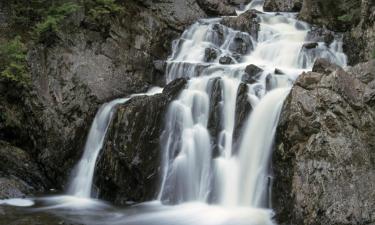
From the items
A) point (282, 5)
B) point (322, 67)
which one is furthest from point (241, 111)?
point (282, 5)

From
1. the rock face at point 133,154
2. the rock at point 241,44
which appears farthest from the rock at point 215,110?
the rock at point 241,44

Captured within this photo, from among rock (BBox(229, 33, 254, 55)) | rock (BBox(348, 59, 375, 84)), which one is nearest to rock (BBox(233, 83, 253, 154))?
rock (BBox(348, 59, 375, 84))

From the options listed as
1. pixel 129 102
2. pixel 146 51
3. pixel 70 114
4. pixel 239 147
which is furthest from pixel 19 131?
pixel 239 147

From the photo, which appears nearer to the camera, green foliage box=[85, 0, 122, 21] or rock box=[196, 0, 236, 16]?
green foliage box=[85, 0, 122, 21]

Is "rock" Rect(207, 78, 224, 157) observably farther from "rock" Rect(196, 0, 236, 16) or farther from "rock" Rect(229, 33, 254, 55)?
"rock" Rect(196, 0, 236, 16)

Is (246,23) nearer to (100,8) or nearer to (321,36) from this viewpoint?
(321,36)

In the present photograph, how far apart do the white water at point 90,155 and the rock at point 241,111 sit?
336cm

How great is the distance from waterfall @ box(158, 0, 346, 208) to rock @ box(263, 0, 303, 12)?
207 inches

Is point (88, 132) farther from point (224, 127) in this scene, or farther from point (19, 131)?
point (224, 127)

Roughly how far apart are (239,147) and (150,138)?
7.45 ft

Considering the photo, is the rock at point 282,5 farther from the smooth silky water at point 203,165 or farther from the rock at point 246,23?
the smooth silky water at point 203,165

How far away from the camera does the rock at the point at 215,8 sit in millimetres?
18703

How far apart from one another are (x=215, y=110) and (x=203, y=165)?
1.50 meters

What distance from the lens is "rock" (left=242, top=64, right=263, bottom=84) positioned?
12031 millimetres
